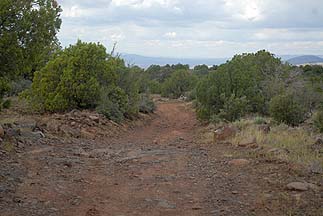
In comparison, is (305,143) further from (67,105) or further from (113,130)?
(67,105)

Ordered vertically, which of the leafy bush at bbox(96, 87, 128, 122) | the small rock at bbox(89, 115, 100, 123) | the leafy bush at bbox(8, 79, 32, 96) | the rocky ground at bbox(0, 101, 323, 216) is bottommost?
the rocky ground at bbox(0, 101, 323, 216)

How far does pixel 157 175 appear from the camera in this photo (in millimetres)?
9844

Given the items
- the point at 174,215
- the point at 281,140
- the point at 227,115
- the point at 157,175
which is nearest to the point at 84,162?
the point at 157,175

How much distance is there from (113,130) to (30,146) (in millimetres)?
7556

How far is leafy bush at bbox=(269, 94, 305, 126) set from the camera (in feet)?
69.4

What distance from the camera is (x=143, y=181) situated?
928 cm

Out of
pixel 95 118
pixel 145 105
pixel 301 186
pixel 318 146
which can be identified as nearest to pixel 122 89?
pixel 95 118

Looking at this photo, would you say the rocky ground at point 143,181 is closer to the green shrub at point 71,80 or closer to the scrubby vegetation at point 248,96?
the green shrub at point 71,80

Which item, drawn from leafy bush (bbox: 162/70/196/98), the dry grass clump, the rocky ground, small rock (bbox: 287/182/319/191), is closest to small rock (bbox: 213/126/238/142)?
the dry grass clump

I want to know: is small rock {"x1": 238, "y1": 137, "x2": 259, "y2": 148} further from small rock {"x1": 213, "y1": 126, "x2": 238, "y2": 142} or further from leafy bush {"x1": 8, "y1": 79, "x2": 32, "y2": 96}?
leafy bush {"x1": 8, "y1": 79, "x2": 32, "y2": 96}

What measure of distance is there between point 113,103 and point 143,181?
1417 cm

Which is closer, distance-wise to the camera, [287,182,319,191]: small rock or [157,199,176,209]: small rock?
[157,199,176,209]: small rock

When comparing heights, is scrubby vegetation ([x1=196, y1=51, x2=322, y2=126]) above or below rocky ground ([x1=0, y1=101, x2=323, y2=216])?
above

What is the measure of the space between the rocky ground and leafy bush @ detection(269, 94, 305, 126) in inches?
298
